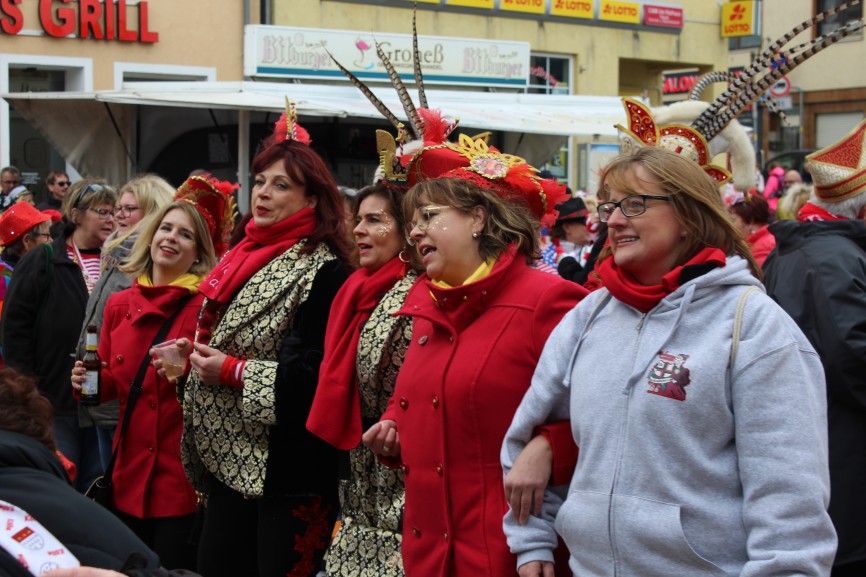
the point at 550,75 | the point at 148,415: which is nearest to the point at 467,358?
the point at 148,415

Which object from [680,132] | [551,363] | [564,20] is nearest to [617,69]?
[564,20]

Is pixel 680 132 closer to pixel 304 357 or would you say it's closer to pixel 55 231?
pixel 304 357

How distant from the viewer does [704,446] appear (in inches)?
103

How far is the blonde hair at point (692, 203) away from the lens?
2822 mm

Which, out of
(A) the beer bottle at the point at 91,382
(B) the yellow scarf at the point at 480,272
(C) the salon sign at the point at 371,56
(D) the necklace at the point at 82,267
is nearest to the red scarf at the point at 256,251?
(A) the beer bottle at the point at 91,382

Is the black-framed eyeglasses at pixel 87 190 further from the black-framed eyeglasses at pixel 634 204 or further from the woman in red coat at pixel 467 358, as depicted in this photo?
the black-framed eyeglasses at pixel 634 204

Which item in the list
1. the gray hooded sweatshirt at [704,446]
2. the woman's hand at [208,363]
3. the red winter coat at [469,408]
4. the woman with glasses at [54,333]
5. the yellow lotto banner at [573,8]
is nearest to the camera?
the gray hooded sweatshirt at [704,446]

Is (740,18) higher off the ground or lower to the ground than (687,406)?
higher

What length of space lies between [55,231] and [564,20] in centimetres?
1666

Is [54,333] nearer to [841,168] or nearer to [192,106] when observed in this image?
[841,168]

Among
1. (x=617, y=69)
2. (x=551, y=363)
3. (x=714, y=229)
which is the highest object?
(x=617, y=69)

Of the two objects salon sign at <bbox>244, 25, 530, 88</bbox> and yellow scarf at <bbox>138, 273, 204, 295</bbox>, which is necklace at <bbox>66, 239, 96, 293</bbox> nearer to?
yellow scarf at <bbox>138, 273, 204, 295</bbox>

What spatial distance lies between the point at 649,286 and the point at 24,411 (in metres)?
1.60

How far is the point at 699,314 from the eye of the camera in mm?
2697
